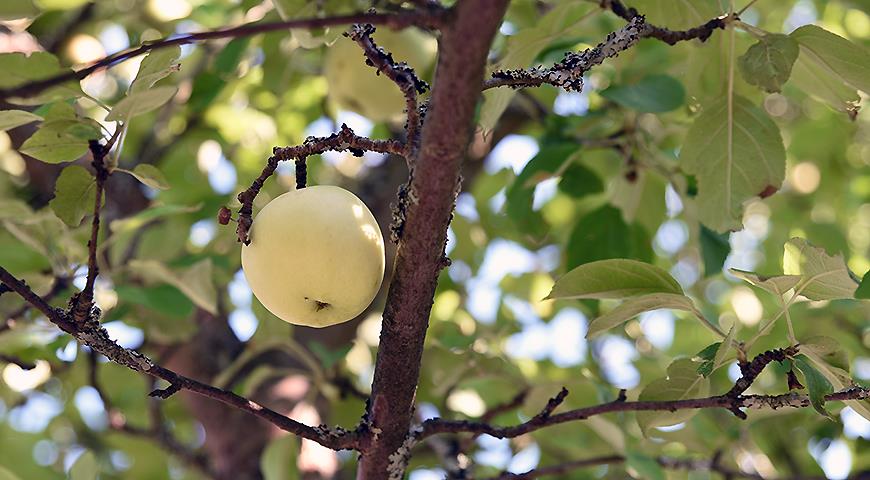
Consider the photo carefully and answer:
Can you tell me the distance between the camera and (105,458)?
137 inches

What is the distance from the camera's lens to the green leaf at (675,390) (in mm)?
1343

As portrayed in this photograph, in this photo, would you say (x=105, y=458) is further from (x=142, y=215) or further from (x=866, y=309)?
(x=866, y=309)

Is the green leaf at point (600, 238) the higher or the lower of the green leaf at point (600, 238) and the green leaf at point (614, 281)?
the higher

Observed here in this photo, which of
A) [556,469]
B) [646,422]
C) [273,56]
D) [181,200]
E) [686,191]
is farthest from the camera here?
[181,200]

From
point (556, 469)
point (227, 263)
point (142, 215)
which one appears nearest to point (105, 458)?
point (227, 263)

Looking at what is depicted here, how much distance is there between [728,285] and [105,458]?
101 inches

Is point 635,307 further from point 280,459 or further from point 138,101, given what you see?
point 280,459

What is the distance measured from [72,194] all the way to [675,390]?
946 millimetres

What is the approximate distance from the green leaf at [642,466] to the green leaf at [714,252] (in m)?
0.41

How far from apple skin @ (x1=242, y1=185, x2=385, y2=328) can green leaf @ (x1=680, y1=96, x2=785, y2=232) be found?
68 cm

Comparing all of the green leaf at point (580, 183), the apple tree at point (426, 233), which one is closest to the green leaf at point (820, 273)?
the apple tree at point (426, 233)

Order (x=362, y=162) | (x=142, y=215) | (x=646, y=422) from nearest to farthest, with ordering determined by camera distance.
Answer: (x=646, y=422) < (x=142, y=215) < (x=362, y=162)

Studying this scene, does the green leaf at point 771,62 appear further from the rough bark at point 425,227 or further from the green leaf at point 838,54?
the rough bark at point 425,227

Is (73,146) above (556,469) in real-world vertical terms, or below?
above
